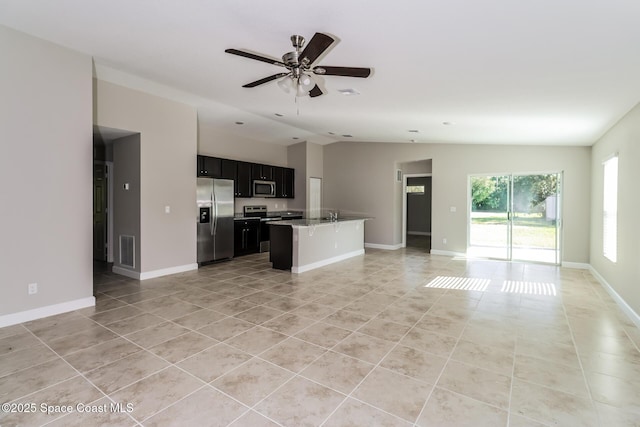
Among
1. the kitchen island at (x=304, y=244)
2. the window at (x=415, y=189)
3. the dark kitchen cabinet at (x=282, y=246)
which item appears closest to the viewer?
the kitchen island at (x=304, y=244)

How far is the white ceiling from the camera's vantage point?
223cm

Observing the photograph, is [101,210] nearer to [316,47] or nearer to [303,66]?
[303,66]

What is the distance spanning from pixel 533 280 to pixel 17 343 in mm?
6870

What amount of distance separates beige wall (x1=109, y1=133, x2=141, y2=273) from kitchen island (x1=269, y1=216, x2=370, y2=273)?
2318mm

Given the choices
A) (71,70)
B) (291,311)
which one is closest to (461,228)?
(291,311)

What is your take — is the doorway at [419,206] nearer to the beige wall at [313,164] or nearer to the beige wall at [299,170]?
the beige wall at [313,164]

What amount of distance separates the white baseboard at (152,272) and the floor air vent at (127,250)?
13cm

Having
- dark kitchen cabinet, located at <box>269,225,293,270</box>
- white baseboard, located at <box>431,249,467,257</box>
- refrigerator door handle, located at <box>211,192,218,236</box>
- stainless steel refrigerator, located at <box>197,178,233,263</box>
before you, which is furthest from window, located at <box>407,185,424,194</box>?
refrigerator door handle, located at <box>211,192,218,236</box>

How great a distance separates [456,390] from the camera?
2.23 metres

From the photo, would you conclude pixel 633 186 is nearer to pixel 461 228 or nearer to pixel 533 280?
pixel 533 280

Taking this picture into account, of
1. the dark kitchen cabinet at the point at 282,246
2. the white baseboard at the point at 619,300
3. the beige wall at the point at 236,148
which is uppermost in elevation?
the beige wall at the point at 236,148

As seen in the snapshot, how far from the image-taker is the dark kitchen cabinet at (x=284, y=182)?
8.63 meters

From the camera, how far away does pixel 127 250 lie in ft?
17.7

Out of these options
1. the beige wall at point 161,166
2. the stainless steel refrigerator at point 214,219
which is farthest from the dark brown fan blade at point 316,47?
the stainless steel refrigerator at point 214,219
